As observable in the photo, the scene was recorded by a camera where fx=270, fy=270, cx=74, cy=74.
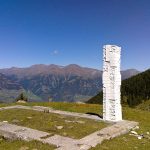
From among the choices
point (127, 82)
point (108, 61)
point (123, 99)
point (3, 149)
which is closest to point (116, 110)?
point (108, 61)

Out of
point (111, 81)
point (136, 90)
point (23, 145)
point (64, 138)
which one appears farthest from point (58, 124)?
point (136, 90)

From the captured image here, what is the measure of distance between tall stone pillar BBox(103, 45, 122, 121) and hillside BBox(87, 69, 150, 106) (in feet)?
438

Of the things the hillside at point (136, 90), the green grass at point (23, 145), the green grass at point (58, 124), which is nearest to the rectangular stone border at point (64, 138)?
the green grass at point (23, 145)

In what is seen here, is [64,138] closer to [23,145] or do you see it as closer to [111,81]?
[23,145]

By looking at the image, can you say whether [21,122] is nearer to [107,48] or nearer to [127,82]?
[107,48]

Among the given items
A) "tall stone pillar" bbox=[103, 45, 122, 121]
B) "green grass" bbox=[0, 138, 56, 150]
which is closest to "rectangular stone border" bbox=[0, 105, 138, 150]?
"green grass" bbox=[0, 138, 56, 150]

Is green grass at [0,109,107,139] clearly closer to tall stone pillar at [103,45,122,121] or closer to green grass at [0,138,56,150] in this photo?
tall stone pillar at [103,45,122,121]

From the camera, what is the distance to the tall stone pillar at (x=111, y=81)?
24.4 metres

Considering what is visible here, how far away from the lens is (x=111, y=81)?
2450 centimetres

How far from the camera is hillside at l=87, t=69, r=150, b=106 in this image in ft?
529

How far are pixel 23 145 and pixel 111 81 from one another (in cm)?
1075

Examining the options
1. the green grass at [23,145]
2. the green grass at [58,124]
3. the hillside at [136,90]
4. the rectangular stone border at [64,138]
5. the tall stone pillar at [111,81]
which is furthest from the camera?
the hillside at [136,90]

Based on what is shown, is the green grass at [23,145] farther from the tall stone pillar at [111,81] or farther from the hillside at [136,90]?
the hillside at [136,90]

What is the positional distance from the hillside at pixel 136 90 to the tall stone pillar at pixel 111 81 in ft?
438
